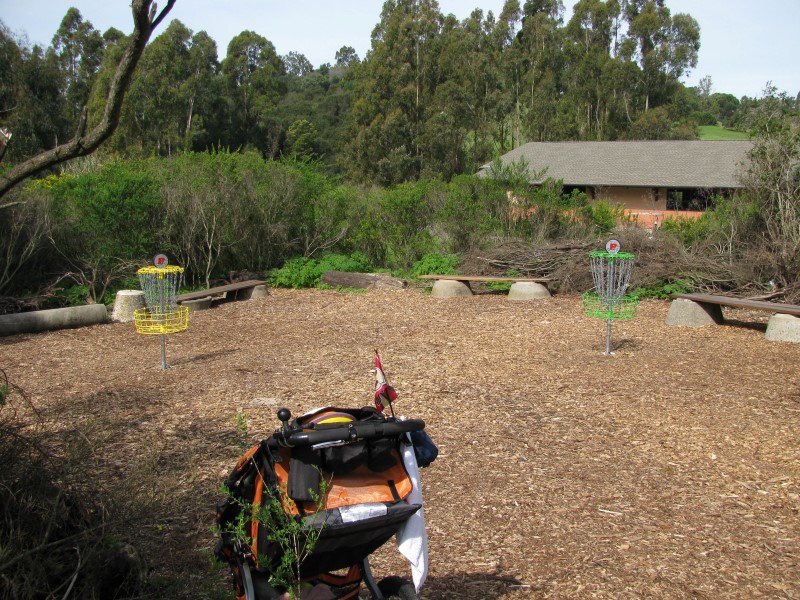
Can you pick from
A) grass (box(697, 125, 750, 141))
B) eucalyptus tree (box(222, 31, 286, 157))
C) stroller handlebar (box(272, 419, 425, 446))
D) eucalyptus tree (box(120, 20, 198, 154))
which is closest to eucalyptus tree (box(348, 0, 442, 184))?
eucalyptus tree (box(222, 31, 286, 157))

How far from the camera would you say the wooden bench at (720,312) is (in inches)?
389

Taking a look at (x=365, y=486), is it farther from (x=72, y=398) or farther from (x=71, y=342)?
(x=71, y=342)

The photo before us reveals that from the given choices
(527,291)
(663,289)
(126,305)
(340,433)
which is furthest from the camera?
(527,291)

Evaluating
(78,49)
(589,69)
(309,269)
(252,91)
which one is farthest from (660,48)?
(309,269)

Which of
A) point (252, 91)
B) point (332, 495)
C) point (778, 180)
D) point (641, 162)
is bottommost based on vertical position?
point (332, 495)

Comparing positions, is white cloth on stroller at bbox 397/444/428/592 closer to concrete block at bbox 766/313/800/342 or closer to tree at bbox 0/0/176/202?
tree at bbox 0/0/176/202

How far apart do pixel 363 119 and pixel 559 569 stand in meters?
46.9

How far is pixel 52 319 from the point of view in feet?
36.8

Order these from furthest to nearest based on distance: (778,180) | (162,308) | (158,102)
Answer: (158,102)
(778,180)
(162,308)

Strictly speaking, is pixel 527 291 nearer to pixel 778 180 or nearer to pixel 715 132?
pixel 778 180

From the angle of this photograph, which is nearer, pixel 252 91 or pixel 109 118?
pixel 109 118

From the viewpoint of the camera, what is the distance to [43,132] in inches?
1565

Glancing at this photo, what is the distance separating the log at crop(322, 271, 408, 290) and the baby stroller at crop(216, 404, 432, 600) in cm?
1185

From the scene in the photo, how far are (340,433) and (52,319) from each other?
9.82 m
